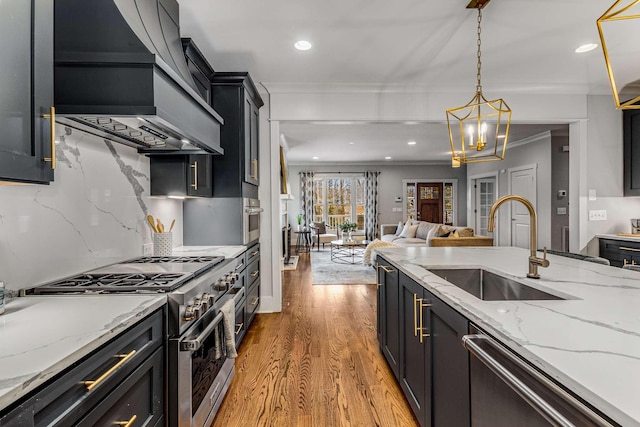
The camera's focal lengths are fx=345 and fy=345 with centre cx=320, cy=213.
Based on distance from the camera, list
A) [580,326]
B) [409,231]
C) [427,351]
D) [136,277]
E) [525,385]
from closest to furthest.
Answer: [525,385]
[580,326]
[427,351]
[136,277]
[409,231]

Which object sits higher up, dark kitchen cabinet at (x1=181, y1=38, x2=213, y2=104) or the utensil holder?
dark kitchen cabinet at (x1=181, y1=38, x2=213, y2=104)

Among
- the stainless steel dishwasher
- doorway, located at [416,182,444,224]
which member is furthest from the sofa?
the stainless steel dishwasher

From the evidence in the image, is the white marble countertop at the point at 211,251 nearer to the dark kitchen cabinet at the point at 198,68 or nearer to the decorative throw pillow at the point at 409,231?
the dark kitchen cabinet at the point at 198,68

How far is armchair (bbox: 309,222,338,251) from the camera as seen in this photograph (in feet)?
29.5

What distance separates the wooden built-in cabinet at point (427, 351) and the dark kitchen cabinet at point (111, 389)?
1148mm

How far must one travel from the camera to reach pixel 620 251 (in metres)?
3.71

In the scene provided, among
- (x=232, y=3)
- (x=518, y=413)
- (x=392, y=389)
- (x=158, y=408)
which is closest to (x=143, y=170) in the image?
(x=232, y=3)

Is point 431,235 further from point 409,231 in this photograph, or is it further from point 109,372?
point 109,372

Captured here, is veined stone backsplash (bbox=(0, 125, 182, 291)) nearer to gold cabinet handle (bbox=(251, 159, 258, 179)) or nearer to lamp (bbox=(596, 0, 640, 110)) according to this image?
gold cabinet handle (bbox=(251, 159, 258, 179))

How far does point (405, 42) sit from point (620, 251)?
3.23 m

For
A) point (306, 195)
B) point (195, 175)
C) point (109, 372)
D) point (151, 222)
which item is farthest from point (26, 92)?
point (306, 195)

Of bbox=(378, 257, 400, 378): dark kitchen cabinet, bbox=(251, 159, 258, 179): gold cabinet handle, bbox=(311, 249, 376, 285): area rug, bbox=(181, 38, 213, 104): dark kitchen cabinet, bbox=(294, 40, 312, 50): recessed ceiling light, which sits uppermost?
bbox=(294, 40, 312, 50): recessed ceiling light

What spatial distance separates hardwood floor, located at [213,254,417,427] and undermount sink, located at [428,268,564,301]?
82 centimetres

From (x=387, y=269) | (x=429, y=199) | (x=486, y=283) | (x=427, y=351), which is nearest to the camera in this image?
(x=427, y=351)
